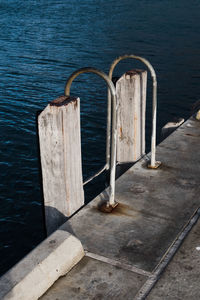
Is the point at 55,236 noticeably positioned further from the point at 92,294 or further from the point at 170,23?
the point at 170,23

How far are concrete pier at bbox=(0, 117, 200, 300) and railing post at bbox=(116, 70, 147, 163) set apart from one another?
1.56ft

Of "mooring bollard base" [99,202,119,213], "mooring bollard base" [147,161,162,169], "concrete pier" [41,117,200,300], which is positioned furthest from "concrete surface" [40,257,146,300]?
"mooring bollard base" [147,161,162,169]

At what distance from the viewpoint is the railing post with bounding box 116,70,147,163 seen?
253 inches

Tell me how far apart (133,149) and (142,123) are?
443 millimetres

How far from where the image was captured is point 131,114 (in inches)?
261

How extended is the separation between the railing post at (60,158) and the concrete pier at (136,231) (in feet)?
0.85

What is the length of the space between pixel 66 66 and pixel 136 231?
47.4ft

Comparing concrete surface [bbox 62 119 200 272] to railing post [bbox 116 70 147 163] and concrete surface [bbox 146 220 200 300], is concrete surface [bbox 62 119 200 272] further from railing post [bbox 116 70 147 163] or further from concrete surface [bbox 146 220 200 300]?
railing post [bbox 116 70 147 163]

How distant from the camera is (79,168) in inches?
208

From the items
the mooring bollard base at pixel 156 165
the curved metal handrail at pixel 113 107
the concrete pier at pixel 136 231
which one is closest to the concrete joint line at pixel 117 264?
the concrete pier at pixel 136 231

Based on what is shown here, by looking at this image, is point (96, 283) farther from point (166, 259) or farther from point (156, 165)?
point (156, 165)

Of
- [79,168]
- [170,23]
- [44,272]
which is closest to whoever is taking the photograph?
[44,272]

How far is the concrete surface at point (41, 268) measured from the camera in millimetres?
3666

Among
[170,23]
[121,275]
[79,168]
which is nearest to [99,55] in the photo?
[170,23]
